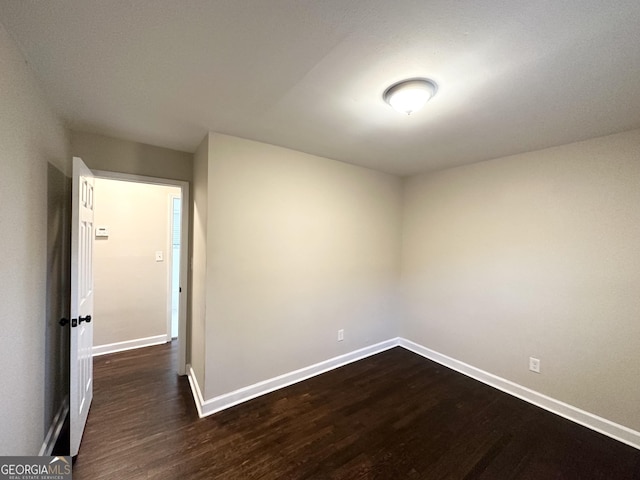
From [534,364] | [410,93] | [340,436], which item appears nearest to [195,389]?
[340,436]

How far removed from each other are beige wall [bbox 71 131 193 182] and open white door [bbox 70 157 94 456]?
0.28 metres

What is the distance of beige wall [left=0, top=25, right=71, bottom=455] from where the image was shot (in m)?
1.16

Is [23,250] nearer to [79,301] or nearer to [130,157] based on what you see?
[79,301]

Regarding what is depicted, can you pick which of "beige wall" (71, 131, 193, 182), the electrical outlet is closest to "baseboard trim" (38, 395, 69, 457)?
→ "beige wall" (71, 131, 193, 182)

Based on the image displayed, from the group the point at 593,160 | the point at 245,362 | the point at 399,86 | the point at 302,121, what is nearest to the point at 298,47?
the point at 399,86

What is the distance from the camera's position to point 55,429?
1.83 metres

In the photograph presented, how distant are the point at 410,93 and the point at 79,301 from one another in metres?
2.55

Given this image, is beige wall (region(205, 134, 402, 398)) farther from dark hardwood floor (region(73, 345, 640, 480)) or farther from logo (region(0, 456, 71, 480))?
logo (region(0, 456, 71, 480))

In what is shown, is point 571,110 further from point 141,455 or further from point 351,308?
point 141,455

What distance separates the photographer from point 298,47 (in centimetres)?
118

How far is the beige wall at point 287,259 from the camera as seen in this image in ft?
7.26

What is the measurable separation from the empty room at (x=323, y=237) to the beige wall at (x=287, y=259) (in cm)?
2

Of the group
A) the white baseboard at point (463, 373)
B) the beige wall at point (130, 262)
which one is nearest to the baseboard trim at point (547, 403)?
the white baseboard at point (463, 373)

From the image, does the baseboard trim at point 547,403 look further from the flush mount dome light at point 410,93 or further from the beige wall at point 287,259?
the flush mount dome light at point 410,93
